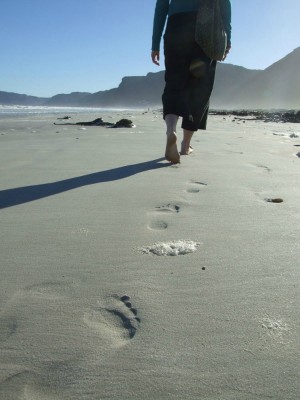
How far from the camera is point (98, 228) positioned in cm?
147

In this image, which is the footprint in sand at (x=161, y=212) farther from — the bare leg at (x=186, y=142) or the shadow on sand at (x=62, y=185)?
the bare leg at (x=186, y=142)

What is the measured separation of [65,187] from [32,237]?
805 mm

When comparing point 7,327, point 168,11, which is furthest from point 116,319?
point 168,11

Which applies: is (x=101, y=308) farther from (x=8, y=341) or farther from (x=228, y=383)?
(x=228, y=383)

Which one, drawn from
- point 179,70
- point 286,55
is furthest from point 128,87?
point 179,70

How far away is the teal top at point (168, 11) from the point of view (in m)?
3.03

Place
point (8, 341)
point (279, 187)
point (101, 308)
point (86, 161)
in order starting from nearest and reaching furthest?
point (8, 341) → point (101, 308) → point (279, 187) → point (86, 161)

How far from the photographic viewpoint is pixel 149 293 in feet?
3.20

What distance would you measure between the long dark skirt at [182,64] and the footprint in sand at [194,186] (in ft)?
3.25

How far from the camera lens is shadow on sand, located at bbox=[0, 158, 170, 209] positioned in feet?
6.26

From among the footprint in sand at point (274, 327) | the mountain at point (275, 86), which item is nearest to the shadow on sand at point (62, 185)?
the footprint in sand at point (274, 327)

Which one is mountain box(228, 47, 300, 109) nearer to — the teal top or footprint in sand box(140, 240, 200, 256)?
the teal top

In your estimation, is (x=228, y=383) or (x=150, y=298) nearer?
(x=228, y=383)

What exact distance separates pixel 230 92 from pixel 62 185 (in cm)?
9376
